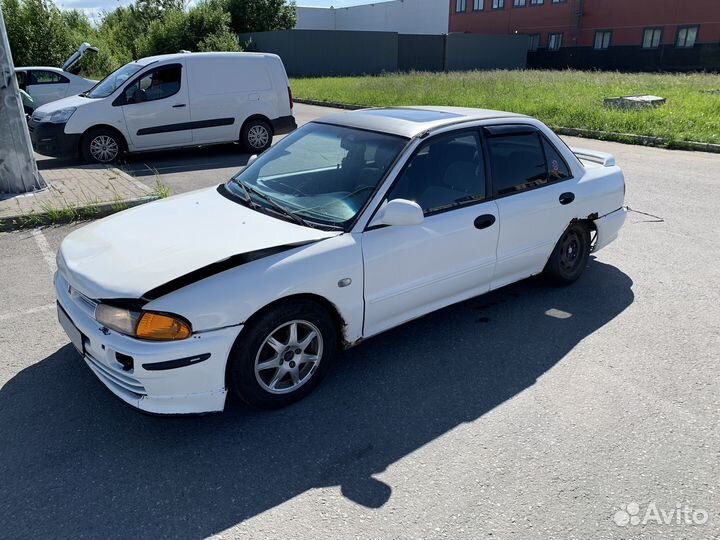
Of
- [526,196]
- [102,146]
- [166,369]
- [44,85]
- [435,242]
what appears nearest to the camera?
[166,369]

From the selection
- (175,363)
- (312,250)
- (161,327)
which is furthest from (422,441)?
(161,327)

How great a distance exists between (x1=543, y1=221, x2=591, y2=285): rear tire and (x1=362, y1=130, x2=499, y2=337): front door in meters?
0.90

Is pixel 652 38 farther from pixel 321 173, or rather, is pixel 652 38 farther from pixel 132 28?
pixel 321 173

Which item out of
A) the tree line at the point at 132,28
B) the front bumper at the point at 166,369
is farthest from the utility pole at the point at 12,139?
the tree line at the point at 132,28

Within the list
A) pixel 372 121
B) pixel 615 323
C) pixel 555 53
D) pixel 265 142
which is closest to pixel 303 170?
pixel 372 121

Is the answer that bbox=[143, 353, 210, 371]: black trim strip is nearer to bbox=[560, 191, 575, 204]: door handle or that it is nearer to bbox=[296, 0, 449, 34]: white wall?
bbox=[560, 191, 575, 204]: door handle

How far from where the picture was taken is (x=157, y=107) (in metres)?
10.2

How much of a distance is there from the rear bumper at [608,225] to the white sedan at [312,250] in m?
0.16

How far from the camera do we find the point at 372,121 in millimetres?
4062

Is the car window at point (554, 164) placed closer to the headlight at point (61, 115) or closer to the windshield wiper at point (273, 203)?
the windshield wiper at point (273, 203)

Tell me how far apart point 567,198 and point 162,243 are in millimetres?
3113

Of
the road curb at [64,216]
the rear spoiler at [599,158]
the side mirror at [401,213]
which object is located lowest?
the road curb at [64,216]

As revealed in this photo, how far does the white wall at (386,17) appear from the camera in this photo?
62.5m

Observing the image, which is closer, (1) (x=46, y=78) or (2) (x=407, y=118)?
Answer: (2) (x=407, y=118)
